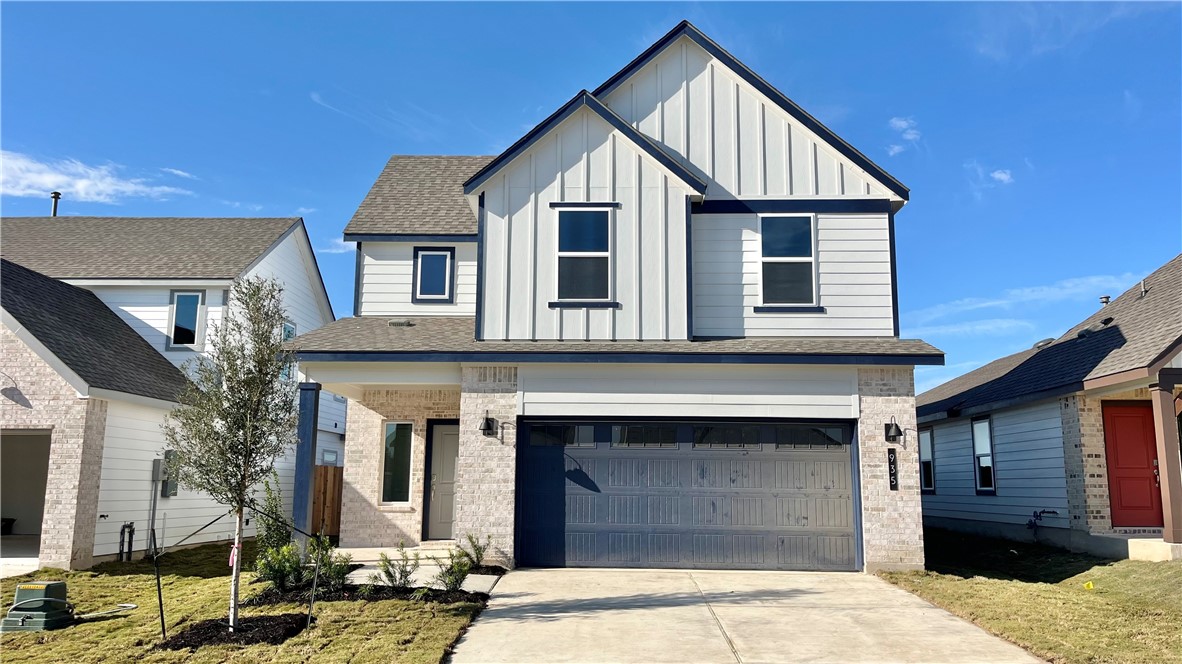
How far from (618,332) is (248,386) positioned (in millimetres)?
5759

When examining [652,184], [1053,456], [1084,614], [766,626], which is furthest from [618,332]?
[1053,456]

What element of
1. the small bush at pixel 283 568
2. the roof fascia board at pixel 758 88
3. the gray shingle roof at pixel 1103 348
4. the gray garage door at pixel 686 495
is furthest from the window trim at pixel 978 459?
the small bush at pixel 283 568

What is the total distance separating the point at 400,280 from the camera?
49.6 ft

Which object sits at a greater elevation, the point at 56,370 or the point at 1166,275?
the point at 1166,275

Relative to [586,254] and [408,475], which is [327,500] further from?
[586,254]

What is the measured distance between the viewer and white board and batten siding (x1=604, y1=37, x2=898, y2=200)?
44.1ft

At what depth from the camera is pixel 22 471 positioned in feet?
63.1

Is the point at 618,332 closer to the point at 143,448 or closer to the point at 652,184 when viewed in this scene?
the point at 652,184

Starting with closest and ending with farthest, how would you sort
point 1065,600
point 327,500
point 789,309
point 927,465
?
point 1065,600, point 789,309, point 327,500, point 927,465

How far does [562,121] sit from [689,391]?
465cm

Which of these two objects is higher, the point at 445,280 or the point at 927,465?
the point at 445,280

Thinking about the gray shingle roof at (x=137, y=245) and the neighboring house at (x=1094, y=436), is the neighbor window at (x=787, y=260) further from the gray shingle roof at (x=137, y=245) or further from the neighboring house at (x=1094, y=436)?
the gray shingle roof at (x=137, y=245)

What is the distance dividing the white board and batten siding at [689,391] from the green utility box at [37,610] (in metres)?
6.13

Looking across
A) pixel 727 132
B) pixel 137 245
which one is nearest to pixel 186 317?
pixel 137 245
